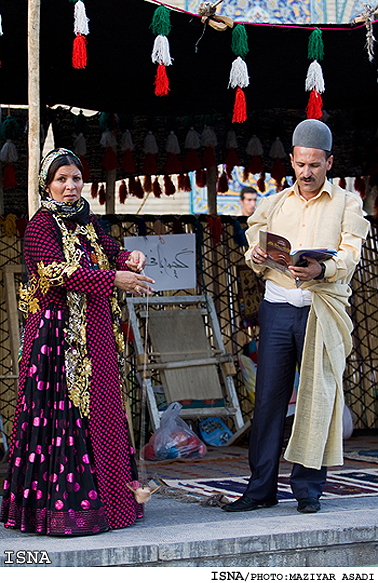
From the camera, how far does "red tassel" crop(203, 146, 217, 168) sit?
20.5 ft

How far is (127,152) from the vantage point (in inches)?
240

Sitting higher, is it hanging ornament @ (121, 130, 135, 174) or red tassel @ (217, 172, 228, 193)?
hanging ornament @ (121, 130, 135, 174)

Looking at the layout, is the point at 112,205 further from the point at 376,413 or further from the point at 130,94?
the point at 376,413

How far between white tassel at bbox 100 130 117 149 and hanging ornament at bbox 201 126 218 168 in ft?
2.42

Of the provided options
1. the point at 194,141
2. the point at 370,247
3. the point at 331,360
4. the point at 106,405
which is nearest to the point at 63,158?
the point at 106,405

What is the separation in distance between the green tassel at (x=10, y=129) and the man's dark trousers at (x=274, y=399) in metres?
3.16

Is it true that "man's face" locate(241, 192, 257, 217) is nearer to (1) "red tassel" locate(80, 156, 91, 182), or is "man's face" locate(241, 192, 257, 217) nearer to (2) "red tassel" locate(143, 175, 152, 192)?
(2) "red tassel" locate(143, 175, 152, 192)

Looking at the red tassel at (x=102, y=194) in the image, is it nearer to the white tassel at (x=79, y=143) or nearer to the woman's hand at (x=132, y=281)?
the white tassel at (x=79, y=143)

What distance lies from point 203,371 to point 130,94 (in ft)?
7.45

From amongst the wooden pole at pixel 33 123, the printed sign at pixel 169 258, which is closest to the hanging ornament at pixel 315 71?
the wooden pole at pixel 33 123

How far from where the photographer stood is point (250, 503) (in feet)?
11.1

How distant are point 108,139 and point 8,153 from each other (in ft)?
2.59

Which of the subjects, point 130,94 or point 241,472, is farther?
point 130,94

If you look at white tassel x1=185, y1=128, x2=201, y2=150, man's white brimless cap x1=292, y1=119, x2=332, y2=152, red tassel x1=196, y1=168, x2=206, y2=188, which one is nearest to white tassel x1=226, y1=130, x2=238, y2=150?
white tassel x1=185, y1=128, x2=201, y2=150
